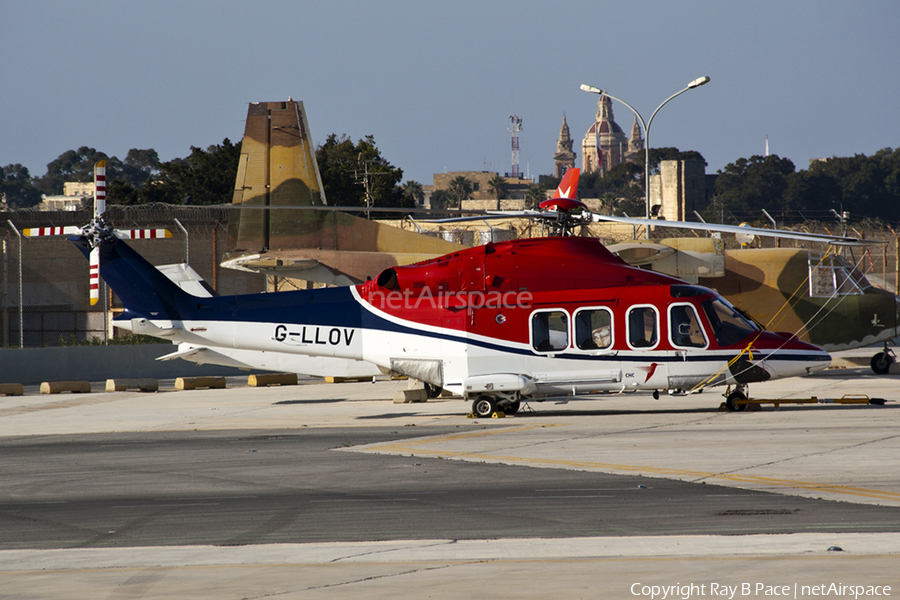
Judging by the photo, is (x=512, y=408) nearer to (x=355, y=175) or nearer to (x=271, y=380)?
(x=271, y=380)

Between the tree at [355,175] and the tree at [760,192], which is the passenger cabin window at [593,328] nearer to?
the tree at [355,175]

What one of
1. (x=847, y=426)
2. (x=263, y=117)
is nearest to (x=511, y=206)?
(x=263, y=117)

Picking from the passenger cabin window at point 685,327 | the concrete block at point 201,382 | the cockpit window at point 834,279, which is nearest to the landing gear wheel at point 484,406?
the passenger cabin window at point 685,327

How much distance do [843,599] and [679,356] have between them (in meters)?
12.5

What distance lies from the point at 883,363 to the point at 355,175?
219ft

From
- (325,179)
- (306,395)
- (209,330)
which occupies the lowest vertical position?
(306,395)

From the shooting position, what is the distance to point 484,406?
19281mm

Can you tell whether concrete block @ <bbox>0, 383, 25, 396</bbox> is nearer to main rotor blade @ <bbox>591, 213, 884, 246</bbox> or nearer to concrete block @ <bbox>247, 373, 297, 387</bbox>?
concrete block @ <bbox>247, 373, 297, 387</bbox>

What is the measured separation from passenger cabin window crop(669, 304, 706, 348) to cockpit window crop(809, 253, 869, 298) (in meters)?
7.72

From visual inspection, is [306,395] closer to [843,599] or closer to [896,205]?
[843,599]

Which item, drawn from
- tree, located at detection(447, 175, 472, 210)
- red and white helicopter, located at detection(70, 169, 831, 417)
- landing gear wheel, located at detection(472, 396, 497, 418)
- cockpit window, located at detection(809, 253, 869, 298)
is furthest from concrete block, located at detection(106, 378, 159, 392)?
tree, located at detection(447, 175, 472, 210)

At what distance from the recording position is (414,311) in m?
19.8

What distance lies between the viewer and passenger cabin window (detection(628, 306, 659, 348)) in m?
18.7

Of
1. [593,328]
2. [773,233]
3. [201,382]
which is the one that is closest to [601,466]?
[593,328]
